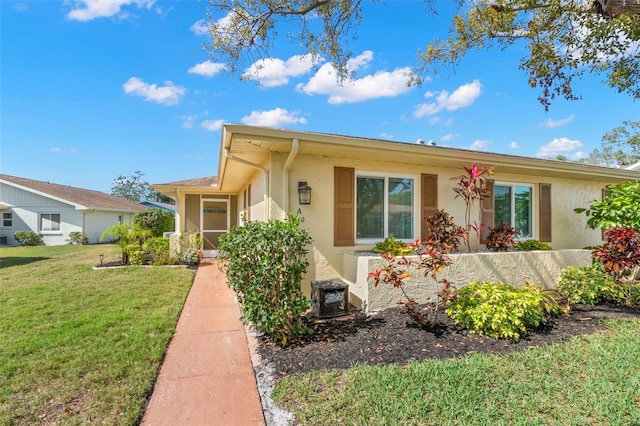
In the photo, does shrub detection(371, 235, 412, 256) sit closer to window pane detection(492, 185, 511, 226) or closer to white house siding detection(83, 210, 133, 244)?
window pane detection(492, 185, 511, 226)

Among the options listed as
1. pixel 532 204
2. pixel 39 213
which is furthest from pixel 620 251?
pixel 39 213

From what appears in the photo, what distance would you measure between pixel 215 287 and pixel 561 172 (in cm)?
892

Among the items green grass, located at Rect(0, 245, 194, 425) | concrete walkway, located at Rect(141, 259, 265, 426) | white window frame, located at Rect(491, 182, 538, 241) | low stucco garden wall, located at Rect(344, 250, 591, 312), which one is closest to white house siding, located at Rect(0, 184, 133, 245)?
green grass, located at Rect(0, 245, 194, 425)

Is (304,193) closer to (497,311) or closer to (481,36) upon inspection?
(497,311)

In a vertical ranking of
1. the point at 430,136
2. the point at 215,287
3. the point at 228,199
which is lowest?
the point at 215,287

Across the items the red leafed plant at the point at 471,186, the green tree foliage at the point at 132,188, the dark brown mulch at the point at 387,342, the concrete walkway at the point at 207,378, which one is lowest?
the concrete walkway at the point at 207,378

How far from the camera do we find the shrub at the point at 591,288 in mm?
5371

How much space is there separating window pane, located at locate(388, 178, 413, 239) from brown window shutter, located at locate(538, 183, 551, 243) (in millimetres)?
4048

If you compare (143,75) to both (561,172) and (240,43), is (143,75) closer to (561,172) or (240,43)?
(240,43)

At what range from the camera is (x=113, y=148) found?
63.2ft

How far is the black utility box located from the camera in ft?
16.0

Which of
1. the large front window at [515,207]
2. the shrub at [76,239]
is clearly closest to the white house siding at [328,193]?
the large front window at [515,207]

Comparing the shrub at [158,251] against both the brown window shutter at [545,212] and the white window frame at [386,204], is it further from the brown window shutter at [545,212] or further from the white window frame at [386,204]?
the brown window shutter at [545,212]

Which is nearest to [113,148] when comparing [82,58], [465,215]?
[82,58]
